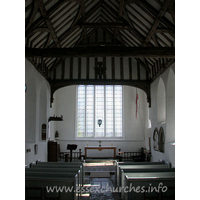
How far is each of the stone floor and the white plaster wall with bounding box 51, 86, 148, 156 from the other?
4315 mm

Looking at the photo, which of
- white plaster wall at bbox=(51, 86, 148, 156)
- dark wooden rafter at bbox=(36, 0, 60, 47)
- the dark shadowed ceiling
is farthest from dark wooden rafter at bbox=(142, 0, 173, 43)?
white plaster wall at bbox=(51, 86, 148, 156)

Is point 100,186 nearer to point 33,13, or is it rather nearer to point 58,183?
point 58,183

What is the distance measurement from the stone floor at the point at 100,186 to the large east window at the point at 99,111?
4521 mm

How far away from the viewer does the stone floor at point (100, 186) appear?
7.38m

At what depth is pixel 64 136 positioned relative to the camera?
16.3 metres

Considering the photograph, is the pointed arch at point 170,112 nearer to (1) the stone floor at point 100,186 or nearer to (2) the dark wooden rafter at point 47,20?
(1) the stone floor at point 100,186

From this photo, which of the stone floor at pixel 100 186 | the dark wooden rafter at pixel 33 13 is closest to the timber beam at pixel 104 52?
the dark wooden rafter at pixel 33 13

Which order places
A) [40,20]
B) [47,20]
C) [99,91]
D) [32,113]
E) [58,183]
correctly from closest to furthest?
[58,183] < [40,20] < [47,20] < [32,113] < [99,91]

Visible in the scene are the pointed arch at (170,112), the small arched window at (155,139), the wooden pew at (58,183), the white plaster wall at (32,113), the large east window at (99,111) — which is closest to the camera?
the wooden pew at (58,183)

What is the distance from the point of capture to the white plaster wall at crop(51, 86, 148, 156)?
53.5ft

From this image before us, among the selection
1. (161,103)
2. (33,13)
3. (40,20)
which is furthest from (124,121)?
(33,13)

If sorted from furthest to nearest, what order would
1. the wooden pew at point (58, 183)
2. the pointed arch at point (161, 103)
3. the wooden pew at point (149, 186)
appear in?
the pointed arch at point (161, 103)
the wooden pew at point (149, 186)
the wooden pew at point (58, 183)

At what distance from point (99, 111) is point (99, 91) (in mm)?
1359

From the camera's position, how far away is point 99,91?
55.1 ft
